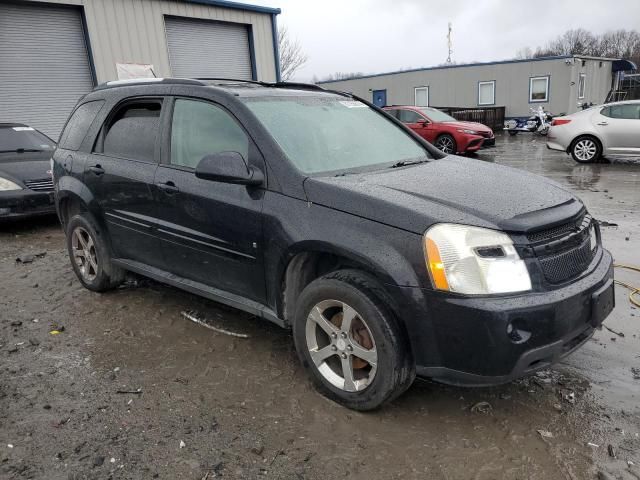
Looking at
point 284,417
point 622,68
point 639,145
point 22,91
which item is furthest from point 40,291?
point 622,68

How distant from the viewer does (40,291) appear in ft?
16.2

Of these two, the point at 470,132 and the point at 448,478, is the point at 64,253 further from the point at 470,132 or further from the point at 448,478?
the point at 470,132

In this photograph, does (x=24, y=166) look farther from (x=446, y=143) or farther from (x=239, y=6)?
(x=446, y=143)

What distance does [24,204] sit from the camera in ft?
23.5

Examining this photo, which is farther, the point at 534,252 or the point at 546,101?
the point at 546,101

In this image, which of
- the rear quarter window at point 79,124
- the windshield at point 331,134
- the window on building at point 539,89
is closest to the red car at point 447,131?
the windshield at point 331,134

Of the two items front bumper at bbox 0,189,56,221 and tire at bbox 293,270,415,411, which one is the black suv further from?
front bumper at bbox 0,189,56,221

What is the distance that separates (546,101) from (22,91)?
77.8ft

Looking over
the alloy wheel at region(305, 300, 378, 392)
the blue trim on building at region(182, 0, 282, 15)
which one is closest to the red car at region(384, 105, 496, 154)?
the blue trim on building at region(182, 0, 282, 15)

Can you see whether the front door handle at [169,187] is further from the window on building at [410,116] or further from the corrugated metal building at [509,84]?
the corrugated metal building at [509,84]

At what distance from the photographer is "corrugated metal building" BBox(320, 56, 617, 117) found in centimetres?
2511

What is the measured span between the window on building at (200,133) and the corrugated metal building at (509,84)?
84.9 ft

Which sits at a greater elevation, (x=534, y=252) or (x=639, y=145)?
(x=534, y=252)

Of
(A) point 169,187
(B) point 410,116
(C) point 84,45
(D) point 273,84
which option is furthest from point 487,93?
(A) point 169,187
